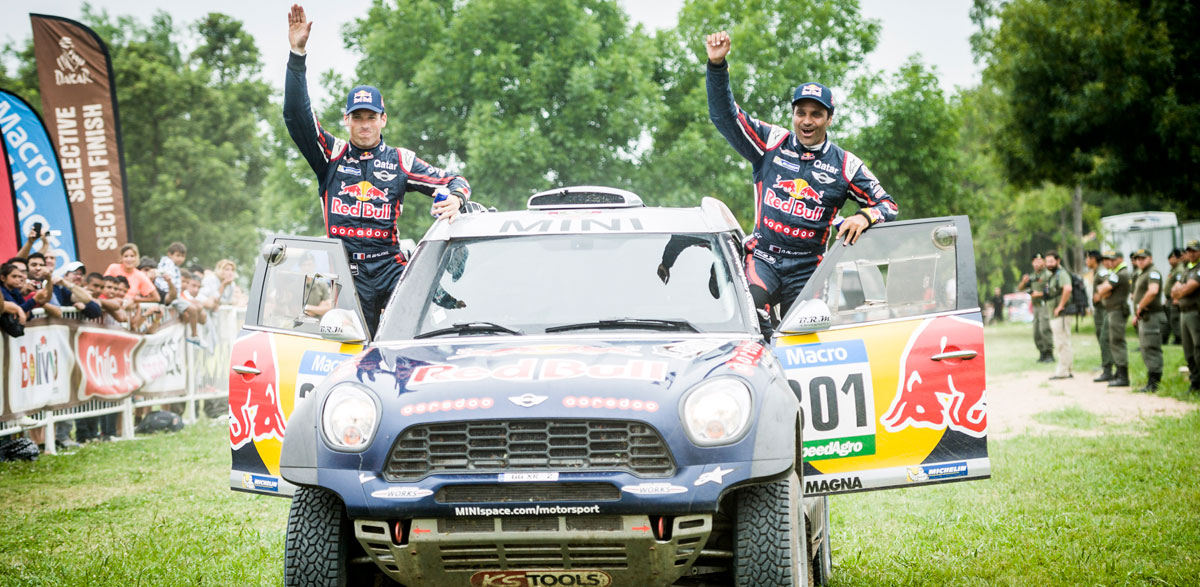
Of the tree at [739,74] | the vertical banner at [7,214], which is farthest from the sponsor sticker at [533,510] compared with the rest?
the tree at [739,74]

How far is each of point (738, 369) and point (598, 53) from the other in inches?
1227

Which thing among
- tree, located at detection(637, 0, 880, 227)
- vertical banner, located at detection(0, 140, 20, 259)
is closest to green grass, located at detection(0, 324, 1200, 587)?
vertical banner, located at detection(0, 140, 20, 259)

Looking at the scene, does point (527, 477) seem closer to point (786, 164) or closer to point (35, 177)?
point (786, 164)

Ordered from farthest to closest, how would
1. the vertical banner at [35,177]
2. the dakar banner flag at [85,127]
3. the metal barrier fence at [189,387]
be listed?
1. the dakar banner flag at [85,127]
2. the vertical banner at [35,177]
3. the metal barrier fence at [189,387]

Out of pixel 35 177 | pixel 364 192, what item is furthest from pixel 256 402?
pixel 35 177

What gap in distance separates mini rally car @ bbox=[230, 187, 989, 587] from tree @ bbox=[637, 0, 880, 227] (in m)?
28.6

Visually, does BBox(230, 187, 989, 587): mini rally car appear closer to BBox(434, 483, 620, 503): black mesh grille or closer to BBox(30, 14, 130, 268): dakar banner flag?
BBox(434, 483, 620, 503): black mesh grille

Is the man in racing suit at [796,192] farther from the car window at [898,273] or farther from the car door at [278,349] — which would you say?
the car door at [278,349]

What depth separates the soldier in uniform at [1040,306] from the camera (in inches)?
843

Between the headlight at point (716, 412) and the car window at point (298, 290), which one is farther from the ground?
the car window at point (298, 290)

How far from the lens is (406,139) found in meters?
33.8

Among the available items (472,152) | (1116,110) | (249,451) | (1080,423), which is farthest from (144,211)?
(249,451)

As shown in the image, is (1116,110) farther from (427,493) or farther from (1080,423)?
(427,493)

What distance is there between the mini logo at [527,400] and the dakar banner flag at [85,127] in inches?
575
